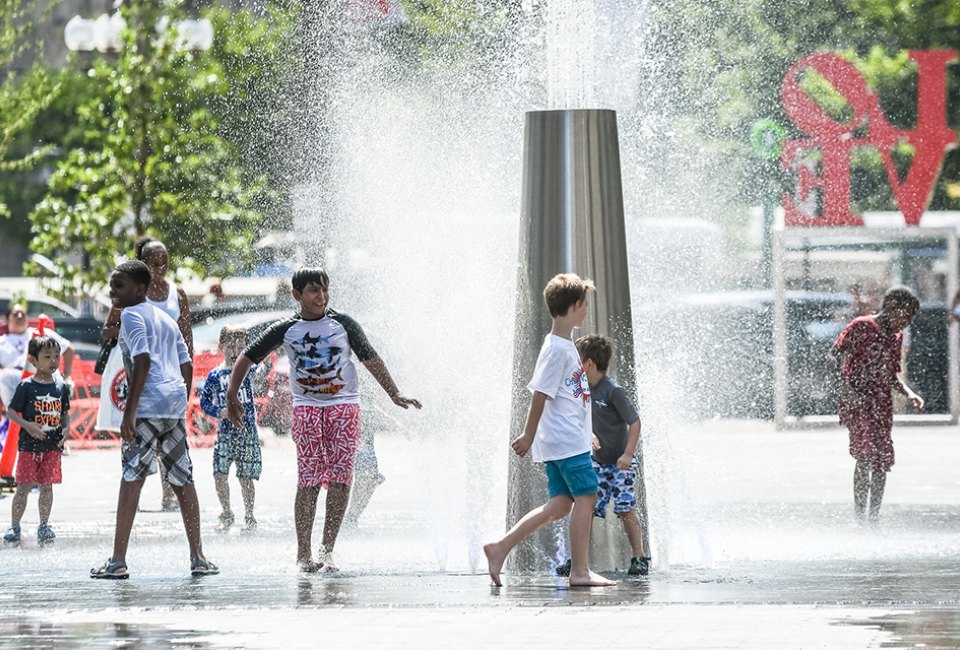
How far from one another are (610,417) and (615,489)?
0.38 meters

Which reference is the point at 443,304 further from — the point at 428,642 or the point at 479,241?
the point at 428,642

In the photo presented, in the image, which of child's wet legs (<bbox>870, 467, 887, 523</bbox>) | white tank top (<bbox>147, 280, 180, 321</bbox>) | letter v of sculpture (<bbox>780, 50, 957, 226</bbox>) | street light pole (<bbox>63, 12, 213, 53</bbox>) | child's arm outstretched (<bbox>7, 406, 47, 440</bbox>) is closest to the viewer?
white tank top (<bbox>147, 280, 180, 321</bbox>)

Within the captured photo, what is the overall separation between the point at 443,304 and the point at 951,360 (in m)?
11.6

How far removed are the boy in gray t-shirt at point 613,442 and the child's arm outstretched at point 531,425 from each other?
758 mm

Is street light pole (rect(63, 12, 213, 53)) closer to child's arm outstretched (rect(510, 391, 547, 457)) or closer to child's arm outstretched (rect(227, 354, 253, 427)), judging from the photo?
child's arm outstretched (rect(227, 354, 253, 427))

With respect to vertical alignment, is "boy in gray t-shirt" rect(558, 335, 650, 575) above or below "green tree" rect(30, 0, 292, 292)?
below

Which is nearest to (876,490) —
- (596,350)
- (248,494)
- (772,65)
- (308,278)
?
(596,350)

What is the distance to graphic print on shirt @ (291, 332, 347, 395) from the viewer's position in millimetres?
10156

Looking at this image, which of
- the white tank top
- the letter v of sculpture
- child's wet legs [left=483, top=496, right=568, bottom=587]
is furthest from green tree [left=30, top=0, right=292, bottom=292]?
child's wet legs [left=483, top=496, right=568, bottom=587]

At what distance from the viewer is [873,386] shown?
1316 cm

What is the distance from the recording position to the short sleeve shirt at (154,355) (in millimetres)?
9875

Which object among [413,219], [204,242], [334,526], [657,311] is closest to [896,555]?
[334,526]

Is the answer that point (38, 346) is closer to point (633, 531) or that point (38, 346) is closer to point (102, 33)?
point (633, 531)

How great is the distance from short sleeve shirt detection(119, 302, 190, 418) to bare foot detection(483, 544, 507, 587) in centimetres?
176
